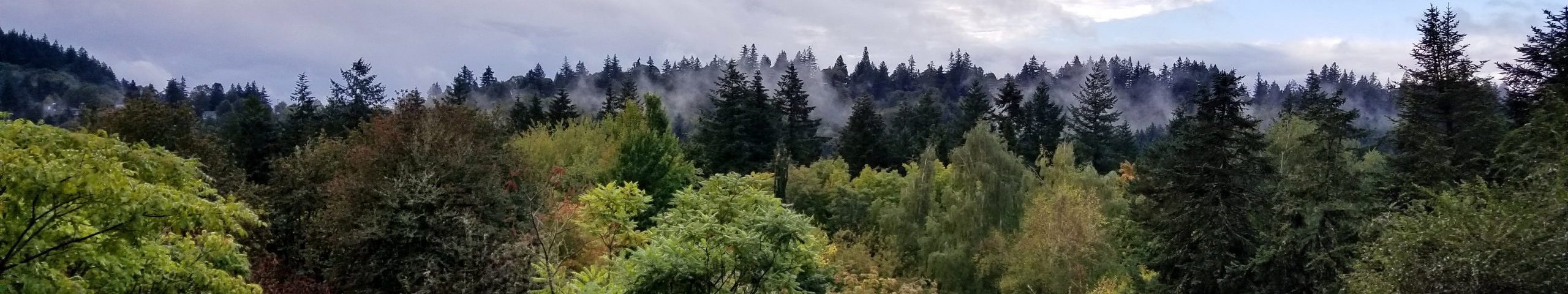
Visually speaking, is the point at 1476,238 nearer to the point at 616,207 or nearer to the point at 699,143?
the point at 616,207

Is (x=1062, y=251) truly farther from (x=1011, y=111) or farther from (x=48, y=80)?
(x=48, y=80)

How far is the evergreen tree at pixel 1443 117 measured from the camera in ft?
61.3

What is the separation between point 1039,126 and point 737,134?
25.1 meters

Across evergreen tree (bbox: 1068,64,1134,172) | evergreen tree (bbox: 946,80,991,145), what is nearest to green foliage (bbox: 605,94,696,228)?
evergreen tree (bbox: 946,80,991,145)

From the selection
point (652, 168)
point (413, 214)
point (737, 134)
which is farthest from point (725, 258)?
point (737, 134)

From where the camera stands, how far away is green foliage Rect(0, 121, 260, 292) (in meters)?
6.71

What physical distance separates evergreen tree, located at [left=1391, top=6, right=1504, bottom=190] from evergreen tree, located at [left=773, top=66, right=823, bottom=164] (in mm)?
→ 29797

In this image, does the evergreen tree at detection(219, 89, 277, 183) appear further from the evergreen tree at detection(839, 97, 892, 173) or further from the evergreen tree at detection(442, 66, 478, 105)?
the evergreen tree at detection(839, 97, 892, 173)

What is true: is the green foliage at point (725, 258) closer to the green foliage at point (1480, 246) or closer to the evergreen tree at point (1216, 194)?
the green foliage at point (1480, 246)

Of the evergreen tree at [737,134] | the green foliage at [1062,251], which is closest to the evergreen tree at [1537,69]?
the green foliage at [1062,251]

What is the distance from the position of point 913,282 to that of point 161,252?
55.8 ft

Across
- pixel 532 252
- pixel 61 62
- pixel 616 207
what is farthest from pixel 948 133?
pixel 61 62

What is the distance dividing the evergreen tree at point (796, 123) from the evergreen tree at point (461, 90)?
60.5 feet

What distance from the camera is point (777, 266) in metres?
8.94
